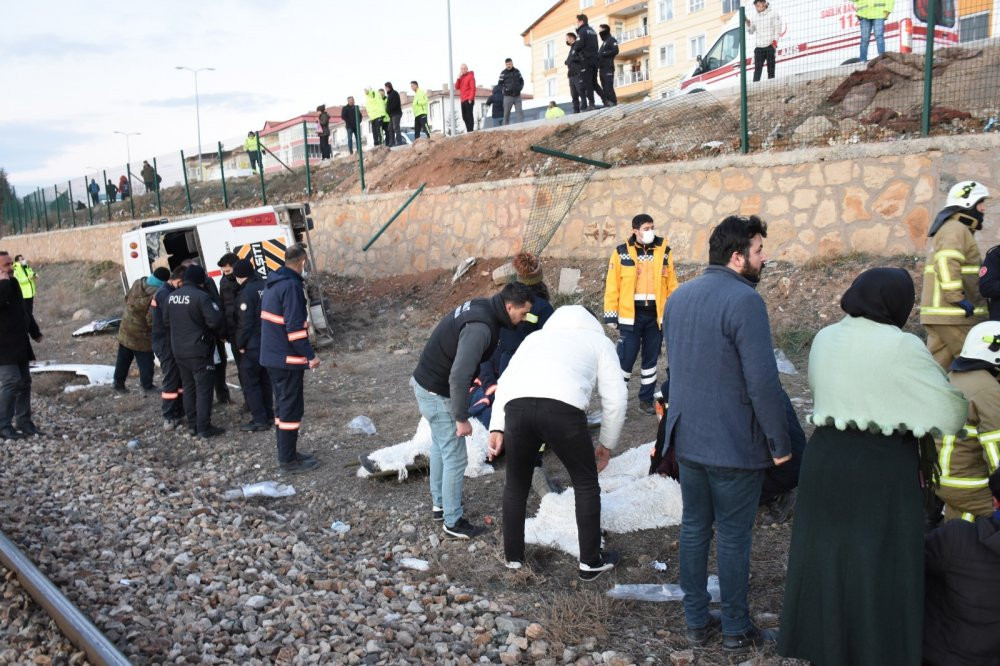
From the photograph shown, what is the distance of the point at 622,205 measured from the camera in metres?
11.4

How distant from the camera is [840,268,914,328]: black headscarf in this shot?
105 inches

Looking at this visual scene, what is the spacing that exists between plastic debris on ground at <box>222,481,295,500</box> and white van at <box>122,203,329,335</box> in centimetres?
600

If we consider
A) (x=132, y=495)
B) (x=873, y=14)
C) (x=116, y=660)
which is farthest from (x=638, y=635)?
(x=873, y=14)

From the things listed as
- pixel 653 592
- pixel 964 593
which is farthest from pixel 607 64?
pixel 964 593

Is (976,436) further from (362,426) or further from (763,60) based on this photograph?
(763,60)

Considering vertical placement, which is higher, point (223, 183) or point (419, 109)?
point (419, 109)

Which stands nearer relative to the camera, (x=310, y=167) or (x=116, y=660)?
(x=116, y=660)

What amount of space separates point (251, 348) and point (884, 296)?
6.49m

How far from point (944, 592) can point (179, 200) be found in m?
26.0

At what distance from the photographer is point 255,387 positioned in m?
8.09

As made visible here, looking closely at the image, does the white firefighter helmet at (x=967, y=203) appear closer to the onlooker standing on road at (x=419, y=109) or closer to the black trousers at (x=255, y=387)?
the black trousers at (x=255, y=387)

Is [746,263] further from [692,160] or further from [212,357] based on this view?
[692,160]

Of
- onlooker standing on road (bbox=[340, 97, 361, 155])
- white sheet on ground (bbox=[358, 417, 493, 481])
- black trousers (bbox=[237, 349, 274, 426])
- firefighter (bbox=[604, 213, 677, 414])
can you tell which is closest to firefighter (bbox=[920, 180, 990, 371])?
firefighter (bbox=[604, 213, 677, 414])

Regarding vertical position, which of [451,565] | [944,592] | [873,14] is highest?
[873,14]
